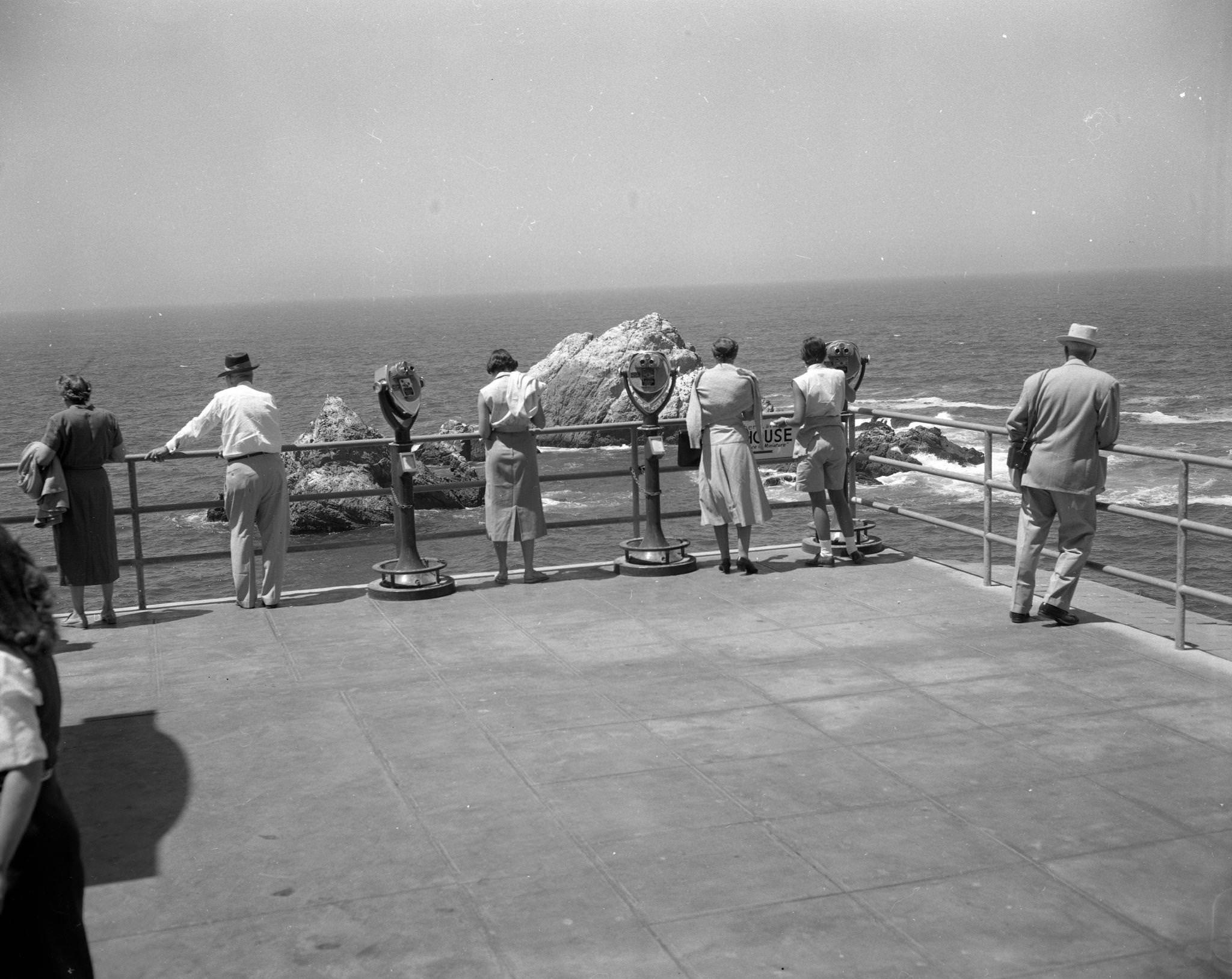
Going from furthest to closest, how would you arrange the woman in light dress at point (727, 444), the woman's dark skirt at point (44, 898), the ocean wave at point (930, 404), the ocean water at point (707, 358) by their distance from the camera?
the ocean wave at point (930, 404) < the ocean water at point (707, 358) < the woman in light dress at point (727, 444) < the woman's dark skirt at point (44, 898)

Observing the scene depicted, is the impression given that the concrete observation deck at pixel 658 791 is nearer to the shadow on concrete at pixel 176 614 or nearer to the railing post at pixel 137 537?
the shadow on concrete at pixel 176 614

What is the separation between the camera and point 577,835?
5020mm

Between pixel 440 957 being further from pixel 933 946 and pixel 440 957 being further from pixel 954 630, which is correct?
pixel 954 630

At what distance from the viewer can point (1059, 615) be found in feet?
25.5

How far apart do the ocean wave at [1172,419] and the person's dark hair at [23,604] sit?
2074 inches

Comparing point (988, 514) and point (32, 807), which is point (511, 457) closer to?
point (988, 514)

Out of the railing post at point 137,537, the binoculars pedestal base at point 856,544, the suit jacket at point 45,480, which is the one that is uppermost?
the suit jacket at point 45,480

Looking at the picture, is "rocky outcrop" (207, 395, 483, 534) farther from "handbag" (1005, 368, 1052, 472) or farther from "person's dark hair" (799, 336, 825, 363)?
"handbag" (1005, 368, 1052, 472)

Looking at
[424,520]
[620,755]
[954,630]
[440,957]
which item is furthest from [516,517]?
[424,520]

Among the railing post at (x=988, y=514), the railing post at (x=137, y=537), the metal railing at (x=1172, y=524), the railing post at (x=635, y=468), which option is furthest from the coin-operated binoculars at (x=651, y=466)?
the railing post at (x=137, y=537)

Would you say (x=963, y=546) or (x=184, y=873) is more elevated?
(x=184, y=873)

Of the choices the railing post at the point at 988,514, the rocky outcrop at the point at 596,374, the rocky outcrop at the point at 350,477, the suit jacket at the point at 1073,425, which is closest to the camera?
the suit jacket at the point at 1073,425

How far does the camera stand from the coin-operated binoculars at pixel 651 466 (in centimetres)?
955

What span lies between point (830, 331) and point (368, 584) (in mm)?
112255
